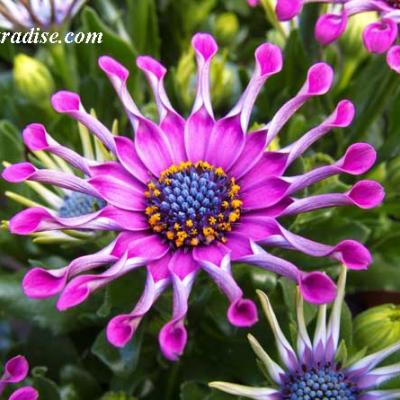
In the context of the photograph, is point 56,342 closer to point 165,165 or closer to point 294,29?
point 165,165

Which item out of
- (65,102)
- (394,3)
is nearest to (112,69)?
(65,102)

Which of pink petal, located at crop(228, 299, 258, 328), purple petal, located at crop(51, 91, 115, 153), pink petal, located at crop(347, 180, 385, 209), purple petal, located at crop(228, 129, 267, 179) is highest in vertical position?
purple petal, located at crop(51, 91, 115, 153)

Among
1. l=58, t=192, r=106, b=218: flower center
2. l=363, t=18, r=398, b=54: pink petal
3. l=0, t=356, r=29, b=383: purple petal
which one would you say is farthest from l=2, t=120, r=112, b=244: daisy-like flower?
l=363, t=18, r=398, b=54: pink petal

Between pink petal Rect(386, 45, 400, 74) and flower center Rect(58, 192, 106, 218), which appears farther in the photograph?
flower center Rect(58, 192, 106, 218)

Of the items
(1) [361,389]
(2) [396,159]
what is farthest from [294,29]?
(1) [361,389]

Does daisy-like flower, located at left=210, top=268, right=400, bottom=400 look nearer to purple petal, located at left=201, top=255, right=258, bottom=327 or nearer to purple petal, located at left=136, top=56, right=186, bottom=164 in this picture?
purple petal, located at left=201, top=255, right=258, bottom=327

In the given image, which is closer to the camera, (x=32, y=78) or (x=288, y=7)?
(x=288, y=7)

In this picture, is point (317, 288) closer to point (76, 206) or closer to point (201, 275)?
point (201, 275)
